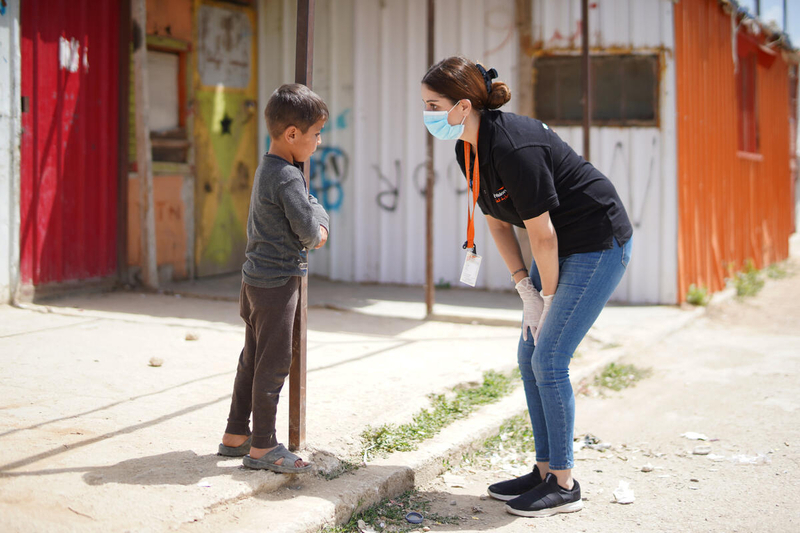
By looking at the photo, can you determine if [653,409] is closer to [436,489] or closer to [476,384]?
[476,384]

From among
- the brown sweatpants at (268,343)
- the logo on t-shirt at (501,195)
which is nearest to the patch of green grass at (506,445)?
the brown sweatpants at (268,343)

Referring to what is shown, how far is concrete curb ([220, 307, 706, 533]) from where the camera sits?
2.91m

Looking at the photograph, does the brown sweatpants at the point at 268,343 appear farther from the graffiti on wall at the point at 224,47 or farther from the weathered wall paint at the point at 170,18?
the graffiti on wall at the point at 224,47

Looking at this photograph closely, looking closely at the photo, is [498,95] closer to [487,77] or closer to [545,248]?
[487,77]

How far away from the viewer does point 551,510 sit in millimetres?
3314

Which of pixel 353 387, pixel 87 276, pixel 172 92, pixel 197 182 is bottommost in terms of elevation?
pixel 353 387

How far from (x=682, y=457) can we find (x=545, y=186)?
81.1 inches

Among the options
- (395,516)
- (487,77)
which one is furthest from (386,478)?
(487,77)

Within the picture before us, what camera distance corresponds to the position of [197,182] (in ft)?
27.7

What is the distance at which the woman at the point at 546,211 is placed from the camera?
118 inches

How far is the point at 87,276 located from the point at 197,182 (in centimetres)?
173

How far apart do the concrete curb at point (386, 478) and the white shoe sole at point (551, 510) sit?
1.63 ft

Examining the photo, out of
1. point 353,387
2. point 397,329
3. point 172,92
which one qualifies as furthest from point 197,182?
point 353,387

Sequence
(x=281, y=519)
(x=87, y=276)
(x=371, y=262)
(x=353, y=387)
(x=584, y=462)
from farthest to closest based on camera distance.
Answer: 1. (x=371, y=262)
2. (x=87, y=276)
3. (x=353, y=387)
4. (x=584, y=462)
5. (x=281, y=519)
